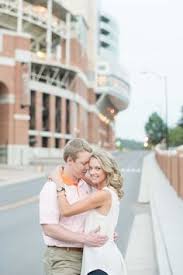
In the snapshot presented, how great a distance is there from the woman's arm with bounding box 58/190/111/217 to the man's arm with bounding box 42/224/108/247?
0.11 m

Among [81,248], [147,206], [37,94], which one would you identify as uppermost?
[37,94]

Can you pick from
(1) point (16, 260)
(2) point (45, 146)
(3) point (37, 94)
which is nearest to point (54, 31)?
(3) point (37, 94)

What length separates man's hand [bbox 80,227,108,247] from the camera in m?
3.98

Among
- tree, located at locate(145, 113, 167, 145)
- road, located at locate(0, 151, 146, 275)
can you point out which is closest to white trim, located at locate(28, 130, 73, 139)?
road, located at locate(0, 151, 146, 275)

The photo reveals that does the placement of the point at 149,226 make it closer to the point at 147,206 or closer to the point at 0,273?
the point at 147,206

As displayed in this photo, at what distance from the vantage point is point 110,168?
4.12m

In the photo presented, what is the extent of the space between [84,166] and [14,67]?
59.9m

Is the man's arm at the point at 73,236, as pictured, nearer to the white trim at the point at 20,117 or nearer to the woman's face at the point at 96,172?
the woman's face at the point at 96,172

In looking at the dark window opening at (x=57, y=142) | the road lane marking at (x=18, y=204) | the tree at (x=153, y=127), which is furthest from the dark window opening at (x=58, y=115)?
the tree at (x=153, y=127)

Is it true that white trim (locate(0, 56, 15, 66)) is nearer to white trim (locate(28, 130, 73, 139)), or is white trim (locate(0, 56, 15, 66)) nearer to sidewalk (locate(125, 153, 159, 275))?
white trim (locate(28, 130, 73, 139))

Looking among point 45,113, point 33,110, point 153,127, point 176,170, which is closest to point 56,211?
point 176,170

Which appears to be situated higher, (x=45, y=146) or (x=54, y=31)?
(x=54, y=31)

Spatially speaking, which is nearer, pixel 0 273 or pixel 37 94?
pixel 0 273

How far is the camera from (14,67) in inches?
2482
